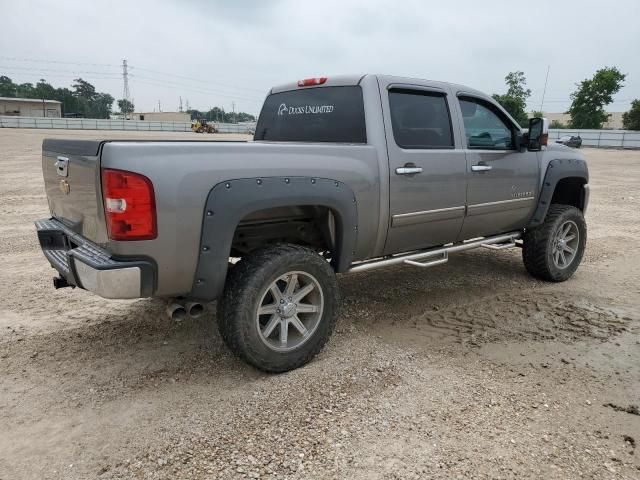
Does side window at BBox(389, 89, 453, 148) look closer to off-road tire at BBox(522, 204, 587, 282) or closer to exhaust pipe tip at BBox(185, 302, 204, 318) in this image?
off-road tire at BBox(522, 204, 587, 282)

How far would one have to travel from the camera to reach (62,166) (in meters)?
3.09

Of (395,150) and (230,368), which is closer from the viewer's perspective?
(230,368)

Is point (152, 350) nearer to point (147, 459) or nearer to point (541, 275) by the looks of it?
point (147, 459)

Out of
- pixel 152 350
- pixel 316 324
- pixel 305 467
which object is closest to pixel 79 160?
pixel 152 350

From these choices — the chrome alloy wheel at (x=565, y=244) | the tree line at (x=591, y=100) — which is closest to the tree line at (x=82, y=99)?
the tree line at (x=591, y=100)

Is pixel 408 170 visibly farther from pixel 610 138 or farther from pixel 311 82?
pixel 610 138

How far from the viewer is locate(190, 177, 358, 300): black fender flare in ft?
9.23

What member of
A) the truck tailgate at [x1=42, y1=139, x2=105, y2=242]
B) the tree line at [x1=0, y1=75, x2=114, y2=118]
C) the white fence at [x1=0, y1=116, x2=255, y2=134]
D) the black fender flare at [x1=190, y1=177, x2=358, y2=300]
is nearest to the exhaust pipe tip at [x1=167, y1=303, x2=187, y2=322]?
the black fender flare at [x1=190, y1=177, x2=358, y2=300]

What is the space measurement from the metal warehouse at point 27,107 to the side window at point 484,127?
7948 centimetres

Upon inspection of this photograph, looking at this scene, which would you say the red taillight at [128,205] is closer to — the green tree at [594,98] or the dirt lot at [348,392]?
the dirt lot at [348,392]

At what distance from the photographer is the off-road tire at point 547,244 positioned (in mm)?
5258

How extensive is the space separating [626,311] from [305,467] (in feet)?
11.9

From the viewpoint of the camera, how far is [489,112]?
187 inches

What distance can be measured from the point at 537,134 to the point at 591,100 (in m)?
61.0
